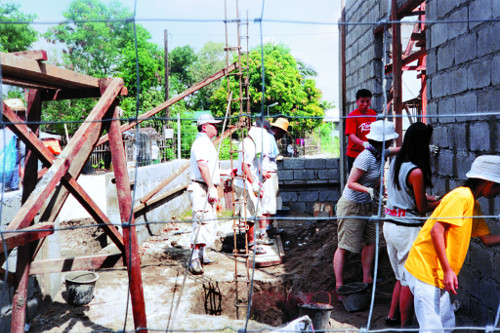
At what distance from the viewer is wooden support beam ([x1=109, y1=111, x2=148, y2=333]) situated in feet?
9.21

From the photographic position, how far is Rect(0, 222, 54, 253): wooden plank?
7.73 ft

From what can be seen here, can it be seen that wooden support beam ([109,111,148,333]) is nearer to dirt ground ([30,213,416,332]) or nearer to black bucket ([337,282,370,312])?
dirt ground ([30,213,416,332])

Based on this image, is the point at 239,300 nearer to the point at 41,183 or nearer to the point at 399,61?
the point at 41,183

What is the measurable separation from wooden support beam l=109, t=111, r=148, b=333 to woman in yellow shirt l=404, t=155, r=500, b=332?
1.66m

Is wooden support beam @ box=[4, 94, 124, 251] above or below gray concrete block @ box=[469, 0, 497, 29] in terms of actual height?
below

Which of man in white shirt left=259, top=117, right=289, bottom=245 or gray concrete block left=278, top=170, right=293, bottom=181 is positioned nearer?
man in white shirt left=259, top=117, right=289, bottom=245

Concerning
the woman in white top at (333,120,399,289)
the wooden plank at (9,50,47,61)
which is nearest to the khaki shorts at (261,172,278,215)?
the woman in white top at (333,120,399,289)

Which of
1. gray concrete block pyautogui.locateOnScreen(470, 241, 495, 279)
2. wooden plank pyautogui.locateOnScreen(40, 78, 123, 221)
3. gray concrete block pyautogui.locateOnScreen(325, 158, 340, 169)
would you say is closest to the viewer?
wooden plank pyautogui.locateOnScreen(40, 78, 123, 221)

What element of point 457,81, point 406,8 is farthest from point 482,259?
point 406,8

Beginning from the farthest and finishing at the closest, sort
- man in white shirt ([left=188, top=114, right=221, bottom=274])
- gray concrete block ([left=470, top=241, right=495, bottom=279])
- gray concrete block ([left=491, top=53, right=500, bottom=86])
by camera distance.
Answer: man in white shirt ([left=188, top=114, right=221, bottom=274]) < gray concrete block ([left=470, top=241, right=495, bottom=279]) < gray concrete block ([left=491, top=53, right=500, bottom=86])

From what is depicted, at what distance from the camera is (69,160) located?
269cm

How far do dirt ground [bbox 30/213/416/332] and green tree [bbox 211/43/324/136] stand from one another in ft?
45.2

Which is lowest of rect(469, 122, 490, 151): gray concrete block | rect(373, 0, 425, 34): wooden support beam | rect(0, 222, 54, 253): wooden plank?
rect(0, 222, 54, 253): wooden plank

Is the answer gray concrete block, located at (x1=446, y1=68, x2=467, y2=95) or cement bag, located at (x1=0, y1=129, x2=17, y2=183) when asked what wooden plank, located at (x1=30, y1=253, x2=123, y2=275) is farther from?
gray concrete block, located at (x1=446, y1=68, x2=467, y2=95)
